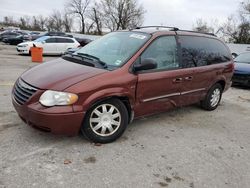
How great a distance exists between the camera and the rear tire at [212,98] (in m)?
6.07

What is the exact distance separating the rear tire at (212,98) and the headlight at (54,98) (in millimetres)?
3618

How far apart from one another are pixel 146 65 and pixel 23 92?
185 centimetres

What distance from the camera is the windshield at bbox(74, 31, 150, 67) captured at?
4277mm

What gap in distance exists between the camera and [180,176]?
3.34m

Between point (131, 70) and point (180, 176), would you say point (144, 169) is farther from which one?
point (131, 70)

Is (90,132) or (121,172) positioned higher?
(90,132)

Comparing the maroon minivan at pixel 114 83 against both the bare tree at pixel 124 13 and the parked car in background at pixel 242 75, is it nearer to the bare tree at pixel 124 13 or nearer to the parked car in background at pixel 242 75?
the parked car in background at pixel 242 75

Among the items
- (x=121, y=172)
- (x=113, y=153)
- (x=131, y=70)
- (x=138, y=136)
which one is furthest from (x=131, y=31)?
(x=121, y=172)

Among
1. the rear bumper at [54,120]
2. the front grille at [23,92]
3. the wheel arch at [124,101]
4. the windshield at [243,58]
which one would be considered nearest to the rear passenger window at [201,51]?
the wheel arch at [124,101]

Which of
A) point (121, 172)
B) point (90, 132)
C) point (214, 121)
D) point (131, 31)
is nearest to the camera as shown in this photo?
point (121, 172)

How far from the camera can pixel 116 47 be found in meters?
4.61

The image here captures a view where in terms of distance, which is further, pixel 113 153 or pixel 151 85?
pixel 151 85

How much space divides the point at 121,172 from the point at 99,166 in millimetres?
300

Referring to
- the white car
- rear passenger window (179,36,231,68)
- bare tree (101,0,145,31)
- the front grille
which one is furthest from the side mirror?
bare tree (101,0,145,31)
